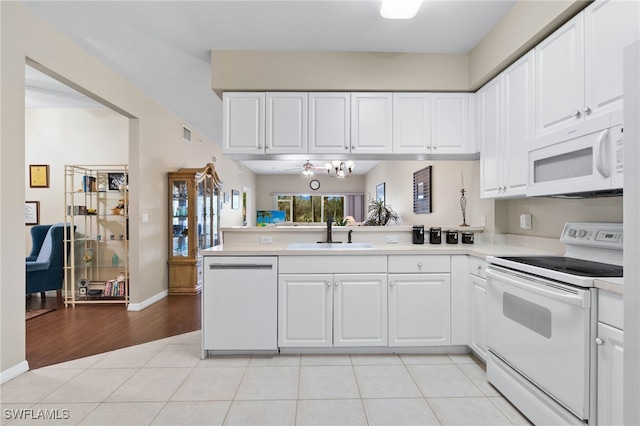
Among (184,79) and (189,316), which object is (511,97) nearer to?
(184,79)

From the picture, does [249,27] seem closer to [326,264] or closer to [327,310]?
[326,264]

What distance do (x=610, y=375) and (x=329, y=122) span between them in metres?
2.41

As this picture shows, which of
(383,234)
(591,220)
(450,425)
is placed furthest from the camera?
(383,234)

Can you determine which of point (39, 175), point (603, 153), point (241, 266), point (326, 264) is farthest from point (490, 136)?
point (39, 175)

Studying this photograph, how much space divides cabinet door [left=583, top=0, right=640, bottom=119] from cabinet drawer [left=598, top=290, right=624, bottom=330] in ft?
2.98

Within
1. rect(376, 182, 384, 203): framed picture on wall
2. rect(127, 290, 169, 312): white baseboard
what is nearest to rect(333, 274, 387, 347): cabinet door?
rect(127, 290, 169, 312): white baseboard

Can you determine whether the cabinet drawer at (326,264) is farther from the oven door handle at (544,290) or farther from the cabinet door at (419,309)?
the oven door handle at (544,290)

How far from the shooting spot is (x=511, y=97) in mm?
2346

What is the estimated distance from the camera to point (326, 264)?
2494 mm

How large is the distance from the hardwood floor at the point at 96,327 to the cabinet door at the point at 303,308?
1310 millimetres

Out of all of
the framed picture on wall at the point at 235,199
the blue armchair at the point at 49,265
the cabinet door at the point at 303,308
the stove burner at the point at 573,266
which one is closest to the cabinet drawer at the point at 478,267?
the stove burner at the point at 573,266

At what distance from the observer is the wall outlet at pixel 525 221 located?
252 cm

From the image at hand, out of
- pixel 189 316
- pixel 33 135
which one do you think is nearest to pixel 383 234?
pixel 189 316

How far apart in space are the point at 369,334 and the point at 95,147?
4.46 m
